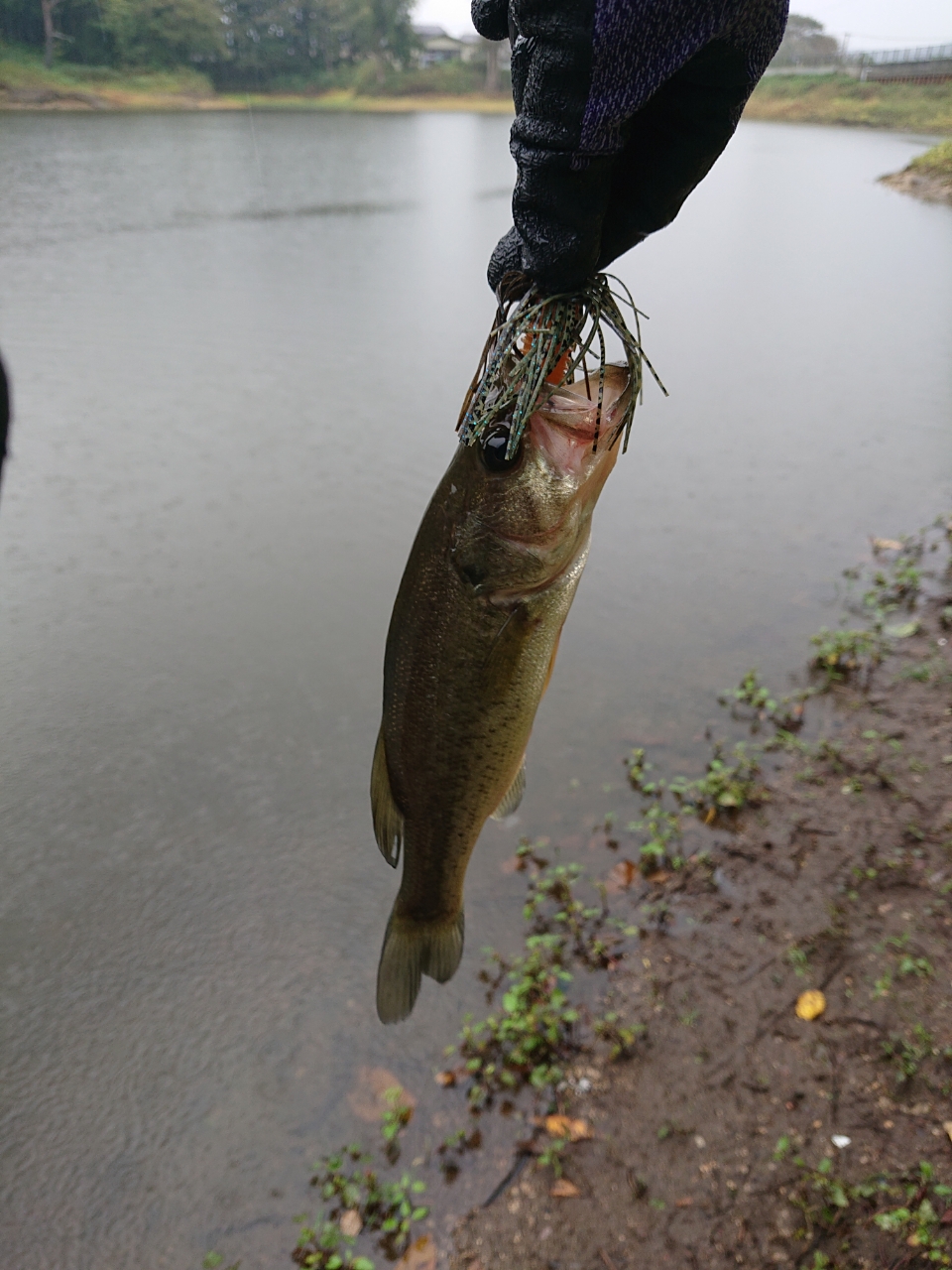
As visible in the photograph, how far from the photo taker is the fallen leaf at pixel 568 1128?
2582 mm

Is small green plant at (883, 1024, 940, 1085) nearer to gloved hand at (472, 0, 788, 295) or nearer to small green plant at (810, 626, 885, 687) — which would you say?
small green plant at (810, 626, 885, 687)

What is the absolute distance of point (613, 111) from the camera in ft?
3.27

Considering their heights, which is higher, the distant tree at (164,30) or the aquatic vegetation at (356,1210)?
the distant tree at (164,30)

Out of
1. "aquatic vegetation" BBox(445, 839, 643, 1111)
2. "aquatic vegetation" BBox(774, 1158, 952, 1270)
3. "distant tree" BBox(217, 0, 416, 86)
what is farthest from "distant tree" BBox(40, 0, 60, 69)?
"aquatic vegetation" BBox(774, 1158, 952, 1270)

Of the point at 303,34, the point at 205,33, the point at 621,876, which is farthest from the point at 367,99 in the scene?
the point at 621,876

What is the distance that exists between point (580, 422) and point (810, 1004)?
7.85 ft

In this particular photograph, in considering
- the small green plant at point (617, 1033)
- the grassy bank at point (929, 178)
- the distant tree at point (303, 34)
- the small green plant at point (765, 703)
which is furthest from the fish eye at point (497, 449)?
the grassy bank at point (929, 178)

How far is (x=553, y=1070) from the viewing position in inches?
109

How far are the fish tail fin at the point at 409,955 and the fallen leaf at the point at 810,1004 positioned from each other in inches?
61.4

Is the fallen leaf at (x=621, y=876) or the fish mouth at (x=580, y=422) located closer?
the fish mouth at (x=580, y=422)

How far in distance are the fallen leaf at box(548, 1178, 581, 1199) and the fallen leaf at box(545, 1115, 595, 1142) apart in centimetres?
12

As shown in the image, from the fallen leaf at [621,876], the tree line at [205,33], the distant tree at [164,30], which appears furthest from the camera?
the distant tree at [164,30]

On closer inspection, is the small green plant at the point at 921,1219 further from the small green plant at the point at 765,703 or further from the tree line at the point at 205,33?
the tree line at the point at 205,33

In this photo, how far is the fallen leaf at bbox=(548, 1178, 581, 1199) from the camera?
2455mm
